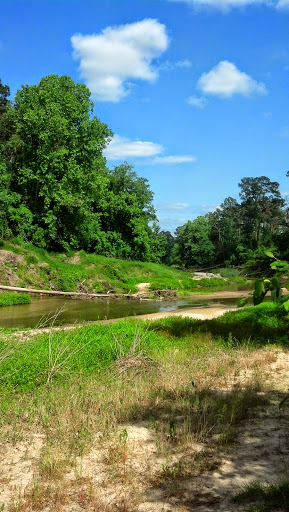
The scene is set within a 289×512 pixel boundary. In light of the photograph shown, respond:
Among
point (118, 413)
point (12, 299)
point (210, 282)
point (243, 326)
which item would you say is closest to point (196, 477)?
point (118, 413)

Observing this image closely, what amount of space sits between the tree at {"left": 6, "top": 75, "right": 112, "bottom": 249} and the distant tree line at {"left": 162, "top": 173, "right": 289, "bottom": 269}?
4766 centimetres

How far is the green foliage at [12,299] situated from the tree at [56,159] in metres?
10.0

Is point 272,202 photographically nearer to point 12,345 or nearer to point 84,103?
point 84,103

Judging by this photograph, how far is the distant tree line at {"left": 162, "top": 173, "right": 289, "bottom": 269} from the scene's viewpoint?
290 feet

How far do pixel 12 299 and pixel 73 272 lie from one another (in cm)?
942

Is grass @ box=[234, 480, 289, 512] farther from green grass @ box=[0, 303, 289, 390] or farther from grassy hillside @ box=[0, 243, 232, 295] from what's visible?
grassy hillside @ box=[0, 243, 232, 295]

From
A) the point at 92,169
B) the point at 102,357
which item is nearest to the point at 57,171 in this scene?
the point at 92,169

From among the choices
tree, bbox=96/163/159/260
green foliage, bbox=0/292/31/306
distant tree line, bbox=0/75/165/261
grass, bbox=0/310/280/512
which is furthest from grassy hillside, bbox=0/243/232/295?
grass, bbox=0/310/280/512

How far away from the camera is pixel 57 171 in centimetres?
3906

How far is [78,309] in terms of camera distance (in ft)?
Answer: 92.1

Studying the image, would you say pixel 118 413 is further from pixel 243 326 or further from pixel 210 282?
pixel 210 282

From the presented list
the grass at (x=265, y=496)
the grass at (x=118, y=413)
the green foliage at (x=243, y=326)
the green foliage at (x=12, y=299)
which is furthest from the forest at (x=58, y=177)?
the grass at (x=265, y=496)

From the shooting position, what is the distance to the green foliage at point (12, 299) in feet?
91.7

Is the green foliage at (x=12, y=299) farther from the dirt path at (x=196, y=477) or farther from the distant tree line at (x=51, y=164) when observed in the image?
the dirt path at (x=196, y=477)
